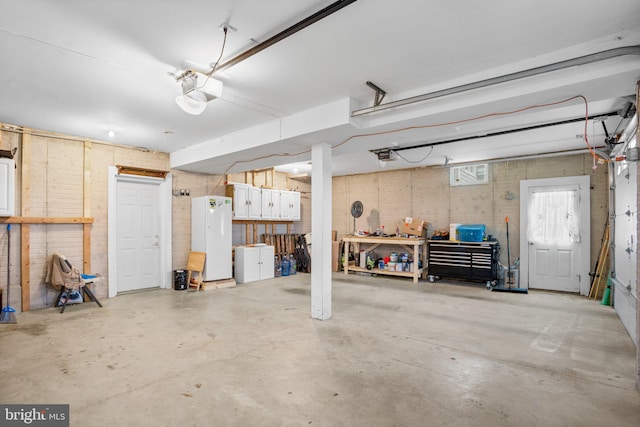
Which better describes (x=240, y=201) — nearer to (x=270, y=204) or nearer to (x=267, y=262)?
(x=270, y=204)

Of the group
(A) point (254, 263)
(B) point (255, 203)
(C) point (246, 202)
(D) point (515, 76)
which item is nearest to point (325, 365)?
(D) point (515, 76)

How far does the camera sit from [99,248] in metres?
5.46

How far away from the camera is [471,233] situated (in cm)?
649

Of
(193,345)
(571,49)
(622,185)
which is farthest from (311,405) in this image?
(622,185)

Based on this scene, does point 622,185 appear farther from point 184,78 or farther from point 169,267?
point 169,267

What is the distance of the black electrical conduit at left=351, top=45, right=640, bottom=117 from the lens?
7.59ft

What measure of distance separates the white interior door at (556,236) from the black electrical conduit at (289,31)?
19.5 feet

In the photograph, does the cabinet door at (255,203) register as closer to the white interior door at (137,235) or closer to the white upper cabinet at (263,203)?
the white upper cabinet at (263,203)

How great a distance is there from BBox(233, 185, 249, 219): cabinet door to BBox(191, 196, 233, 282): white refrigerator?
35cm

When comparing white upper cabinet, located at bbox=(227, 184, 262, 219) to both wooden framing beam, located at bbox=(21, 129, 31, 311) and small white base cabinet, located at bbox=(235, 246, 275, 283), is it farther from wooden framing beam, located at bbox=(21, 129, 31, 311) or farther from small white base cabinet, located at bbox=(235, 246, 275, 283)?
wooden framing beam, located at bbox=(21, 129, 31, 311)

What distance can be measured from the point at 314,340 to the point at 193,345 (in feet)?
4.29

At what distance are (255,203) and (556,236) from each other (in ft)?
20.6

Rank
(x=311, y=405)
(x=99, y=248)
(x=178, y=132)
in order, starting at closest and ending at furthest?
(x=311, y=405)
(x=178, y=132)
(x=99, y=248)

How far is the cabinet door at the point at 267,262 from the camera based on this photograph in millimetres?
7252
